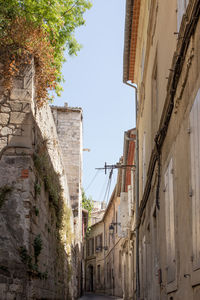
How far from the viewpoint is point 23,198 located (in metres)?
7.86

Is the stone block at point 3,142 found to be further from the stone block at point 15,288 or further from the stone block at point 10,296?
the stone block at point 10,296

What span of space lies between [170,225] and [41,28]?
512cm

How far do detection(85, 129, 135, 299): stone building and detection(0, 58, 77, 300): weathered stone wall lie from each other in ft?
27.1

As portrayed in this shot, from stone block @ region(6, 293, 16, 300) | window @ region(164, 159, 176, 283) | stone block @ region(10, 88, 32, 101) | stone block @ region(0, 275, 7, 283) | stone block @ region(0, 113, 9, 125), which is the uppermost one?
stone block @ region(10, 88, 32, 101)

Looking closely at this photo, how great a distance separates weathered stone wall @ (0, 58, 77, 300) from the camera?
7.42 metres

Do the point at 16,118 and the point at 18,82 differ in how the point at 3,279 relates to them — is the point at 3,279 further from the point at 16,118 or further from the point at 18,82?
the point at 18,82

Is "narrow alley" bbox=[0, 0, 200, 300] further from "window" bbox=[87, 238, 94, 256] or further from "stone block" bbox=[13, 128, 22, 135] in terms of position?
"window" bbox=[87, 238, 94, 256]

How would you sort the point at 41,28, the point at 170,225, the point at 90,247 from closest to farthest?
the point at 170,225 → the point at 41,28 → the point at 90,247

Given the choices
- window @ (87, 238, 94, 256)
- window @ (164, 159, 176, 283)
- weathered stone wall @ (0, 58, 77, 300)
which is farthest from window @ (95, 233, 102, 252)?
window @ (164, 159, 176, 283)

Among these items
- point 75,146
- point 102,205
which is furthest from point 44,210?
point 102,205

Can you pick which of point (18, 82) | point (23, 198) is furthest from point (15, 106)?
point (23, 198)

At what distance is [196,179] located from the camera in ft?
13.5

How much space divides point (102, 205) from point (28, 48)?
56610mm

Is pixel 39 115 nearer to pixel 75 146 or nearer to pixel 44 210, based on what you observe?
pixel 44 210
